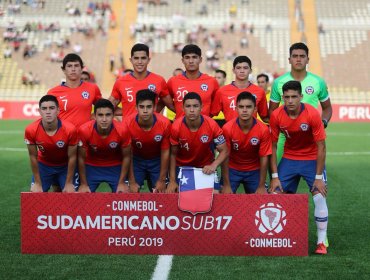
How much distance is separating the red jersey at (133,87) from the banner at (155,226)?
6.45ft

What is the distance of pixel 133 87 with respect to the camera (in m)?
9.73

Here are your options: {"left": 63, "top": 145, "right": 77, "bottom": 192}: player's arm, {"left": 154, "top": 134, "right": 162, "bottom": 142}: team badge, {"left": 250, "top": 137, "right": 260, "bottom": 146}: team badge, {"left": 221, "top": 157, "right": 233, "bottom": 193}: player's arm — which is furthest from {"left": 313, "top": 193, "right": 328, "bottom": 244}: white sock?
{"left": 63, "top": 145, "right": 77, "bottom": 192}: player's arm

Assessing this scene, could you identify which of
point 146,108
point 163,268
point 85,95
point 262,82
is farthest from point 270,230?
point 262,82

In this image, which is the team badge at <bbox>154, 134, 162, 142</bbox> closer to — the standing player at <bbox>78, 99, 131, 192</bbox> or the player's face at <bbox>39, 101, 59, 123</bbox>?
the standing player at <bbox>78, 99, 131, 192</bbox>

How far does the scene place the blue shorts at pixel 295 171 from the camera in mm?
8570

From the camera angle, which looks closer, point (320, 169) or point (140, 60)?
point (320, 169)

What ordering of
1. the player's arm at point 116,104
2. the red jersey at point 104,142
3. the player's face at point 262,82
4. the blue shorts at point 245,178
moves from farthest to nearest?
the player's face at point 262,82 → the player's arm at point 116,104 → the blue shorts at point 245,178 → the red jersey at point 104,142

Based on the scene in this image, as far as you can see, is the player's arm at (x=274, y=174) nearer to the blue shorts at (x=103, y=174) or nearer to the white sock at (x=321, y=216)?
the white sock at (x=321, y=216)

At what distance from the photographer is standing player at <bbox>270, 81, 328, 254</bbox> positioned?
8.29 metres

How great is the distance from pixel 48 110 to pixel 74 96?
4.13 ft

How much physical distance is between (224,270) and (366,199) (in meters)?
5.63

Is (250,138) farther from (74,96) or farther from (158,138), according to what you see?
(74,96)

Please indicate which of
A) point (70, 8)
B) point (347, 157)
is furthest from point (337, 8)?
point (347, 157)

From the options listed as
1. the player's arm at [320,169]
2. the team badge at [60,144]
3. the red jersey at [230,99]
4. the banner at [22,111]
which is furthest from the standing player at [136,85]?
the banner at [22,111]
